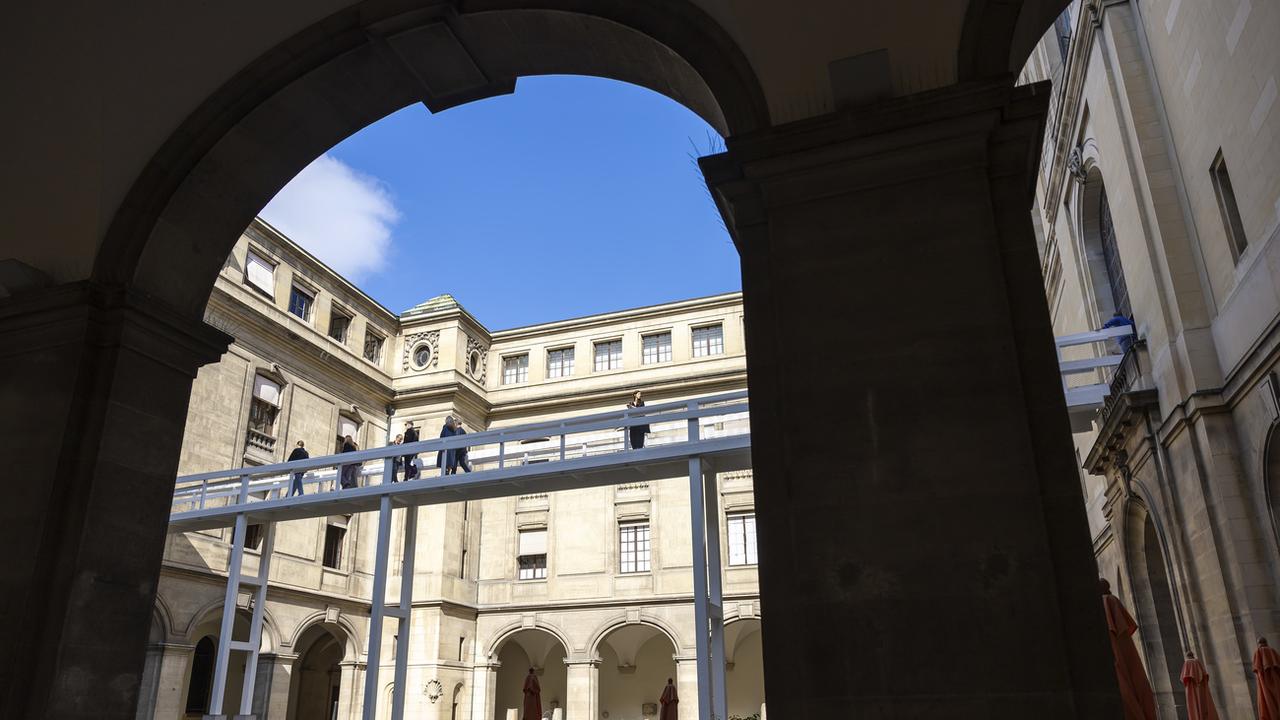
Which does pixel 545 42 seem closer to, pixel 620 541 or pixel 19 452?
pixel 19 452

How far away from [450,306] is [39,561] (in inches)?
1014

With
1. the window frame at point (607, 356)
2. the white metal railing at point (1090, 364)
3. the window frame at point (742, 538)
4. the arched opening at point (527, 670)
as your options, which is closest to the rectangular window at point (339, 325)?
the window frame at point (607, 356)

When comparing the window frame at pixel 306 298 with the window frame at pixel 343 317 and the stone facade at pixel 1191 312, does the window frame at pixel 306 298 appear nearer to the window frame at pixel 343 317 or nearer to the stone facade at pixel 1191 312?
the window frame at pixel 343 317

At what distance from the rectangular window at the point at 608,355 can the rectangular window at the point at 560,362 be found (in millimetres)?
973

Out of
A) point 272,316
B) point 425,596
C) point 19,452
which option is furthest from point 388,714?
point 19,452

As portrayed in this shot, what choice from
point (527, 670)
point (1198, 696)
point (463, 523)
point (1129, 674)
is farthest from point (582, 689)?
point (1129, 674)

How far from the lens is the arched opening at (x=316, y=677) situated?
1085 inches

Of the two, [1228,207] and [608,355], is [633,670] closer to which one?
[608,355]

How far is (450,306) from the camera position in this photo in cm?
3059

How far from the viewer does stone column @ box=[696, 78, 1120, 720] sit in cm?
336

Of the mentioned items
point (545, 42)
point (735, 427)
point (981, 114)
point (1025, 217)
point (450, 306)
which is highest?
point (450, 306)

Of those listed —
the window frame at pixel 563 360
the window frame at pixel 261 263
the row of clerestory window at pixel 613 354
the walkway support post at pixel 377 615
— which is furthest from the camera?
the window frame at pixel 563 360

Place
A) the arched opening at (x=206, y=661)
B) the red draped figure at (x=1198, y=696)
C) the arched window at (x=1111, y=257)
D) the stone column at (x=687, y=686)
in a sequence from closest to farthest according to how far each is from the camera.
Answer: the red draped figure at (x=1198, y=696)
the arched window at (x=1111, y=257)
the arched opening at (x=206, y=661)
the stone column at (x=687, y=686)

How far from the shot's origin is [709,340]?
30.2 m
